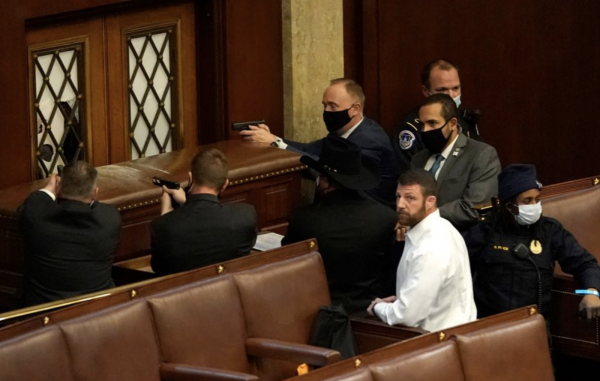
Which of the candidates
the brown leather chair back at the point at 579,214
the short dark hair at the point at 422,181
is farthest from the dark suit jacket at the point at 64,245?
the brown leather chair back at the point at 579,214

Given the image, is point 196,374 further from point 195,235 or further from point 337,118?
point 337,118

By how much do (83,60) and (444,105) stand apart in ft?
6.79

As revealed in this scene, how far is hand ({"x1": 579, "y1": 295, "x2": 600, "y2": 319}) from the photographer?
590 cm

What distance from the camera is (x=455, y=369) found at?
4801 millimetres

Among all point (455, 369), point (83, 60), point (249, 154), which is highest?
point (83, 60)

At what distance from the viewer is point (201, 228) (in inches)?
225

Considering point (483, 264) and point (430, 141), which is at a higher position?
point (430, 141)

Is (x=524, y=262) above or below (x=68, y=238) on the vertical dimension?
below

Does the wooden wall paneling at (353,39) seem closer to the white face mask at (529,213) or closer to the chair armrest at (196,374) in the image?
the white face mask at (529,213)

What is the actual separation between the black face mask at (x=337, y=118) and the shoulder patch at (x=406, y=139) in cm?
39

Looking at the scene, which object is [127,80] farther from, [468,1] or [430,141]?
[468,1]

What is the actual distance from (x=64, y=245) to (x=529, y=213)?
208 centimetres

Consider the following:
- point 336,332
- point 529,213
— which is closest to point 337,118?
point 529,213

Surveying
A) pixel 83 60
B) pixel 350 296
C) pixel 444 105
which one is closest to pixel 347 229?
pixel 350 296
